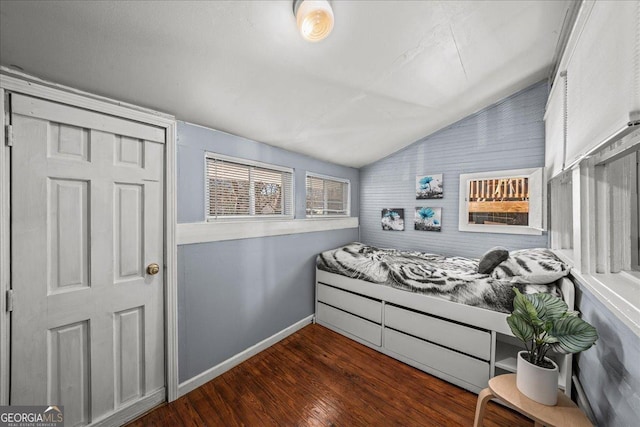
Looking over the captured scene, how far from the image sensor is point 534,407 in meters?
1.13

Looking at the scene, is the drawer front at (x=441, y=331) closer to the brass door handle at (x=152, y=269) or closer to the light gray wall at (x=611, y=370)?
the light gray wall at (x=611, y=370)

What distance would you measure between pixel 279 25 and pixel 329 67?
0.45 meters

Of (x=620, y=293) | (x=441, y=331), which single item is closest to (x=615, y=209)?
(x=620, y=293)

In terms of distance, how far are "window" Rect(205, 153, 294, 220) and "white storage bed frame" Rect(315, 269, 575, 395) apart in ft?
3.70

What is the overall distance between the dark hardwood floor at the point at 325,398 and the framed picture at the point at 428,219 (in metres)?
1.68

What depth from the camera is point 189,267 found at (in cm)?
189

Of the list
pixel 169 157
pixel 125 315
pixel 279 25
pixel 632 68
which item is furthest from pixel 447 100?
pixel 125 315

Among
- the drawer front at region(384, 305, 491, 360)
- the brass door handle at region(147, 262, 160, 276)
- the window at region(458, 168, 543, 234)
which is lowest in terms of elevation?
the drawer front at region(384, 305, 491, 360)

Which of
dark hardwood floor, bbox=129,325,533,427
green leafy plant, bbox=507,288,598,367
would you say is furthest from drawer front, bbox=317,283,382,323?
green leafy plant, bbox=507,288,598,367

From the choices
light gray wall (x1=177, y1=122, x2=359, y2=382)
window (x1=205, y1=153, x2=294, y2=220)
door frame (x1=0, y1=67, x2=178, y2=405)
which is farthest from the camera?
window (x1=205, y1=153, x2=294, y2=220)

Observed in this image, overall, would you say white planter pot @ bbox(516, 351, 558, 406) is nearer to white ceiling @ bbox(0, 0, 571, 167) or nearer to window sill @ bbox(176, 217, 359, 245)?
white ceiling @ bbox(0, 0, 571, 167)

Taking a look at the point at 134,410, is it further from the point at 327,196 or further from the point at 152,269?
the point at 327,196

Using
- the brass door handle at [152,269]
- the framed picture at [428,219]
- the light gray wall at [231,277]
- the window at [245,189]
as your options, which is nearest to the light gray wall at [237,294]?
the light gray wall at [231,277]

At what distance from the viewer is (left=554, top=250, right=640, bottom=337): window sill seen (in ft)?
2.81
